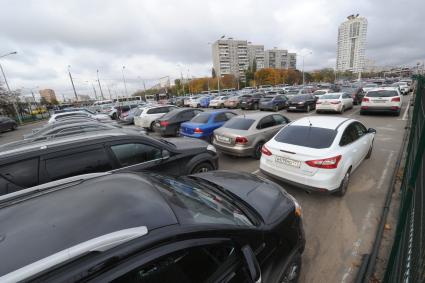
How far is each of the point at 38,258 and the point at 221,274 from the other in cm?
117

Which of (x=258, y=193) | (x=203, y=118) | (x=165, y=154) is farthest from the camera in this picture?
(x=203, y=118)

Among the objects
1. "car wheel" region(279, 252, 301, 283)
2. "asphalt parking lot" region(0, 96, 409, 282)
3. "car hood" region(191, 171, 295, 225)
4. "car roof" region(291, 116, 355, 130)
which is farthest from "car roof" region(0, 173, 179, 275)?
"car roof" region(291, 116, 355, 130)

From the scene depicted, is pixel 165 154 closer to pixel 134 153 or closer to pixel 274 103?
pixel 134 153

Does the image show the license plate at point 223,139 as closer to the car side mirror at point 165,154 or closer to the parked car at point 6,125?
the car side mirror at point 165,154

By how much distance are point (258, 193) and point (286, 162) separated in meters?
1.72

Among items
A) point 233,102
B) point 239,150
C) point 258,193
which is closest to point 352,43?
point 233,102

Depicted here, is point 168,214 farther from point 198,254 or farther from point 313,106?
point 313,106

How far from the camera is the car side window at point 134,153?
354cm

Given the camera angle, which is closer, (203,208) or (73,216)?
(73,216)

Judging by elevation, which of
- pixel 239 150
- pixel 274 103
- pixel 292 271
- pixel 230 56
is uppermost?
pixel 230 56

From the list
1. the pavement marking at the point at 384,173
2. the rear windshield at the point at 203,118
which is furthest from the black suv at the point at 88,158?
the pavement marking at the point at 384,173

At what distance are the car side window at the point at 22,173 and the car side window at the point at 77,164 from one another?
0.51 ft

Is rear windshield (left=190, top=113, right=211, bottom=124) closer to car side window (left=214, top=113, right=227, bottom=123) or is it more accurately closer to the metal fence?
car side window (left=214, top=113, right=227, bottom=123)

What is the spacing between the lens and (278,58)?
357 feet
